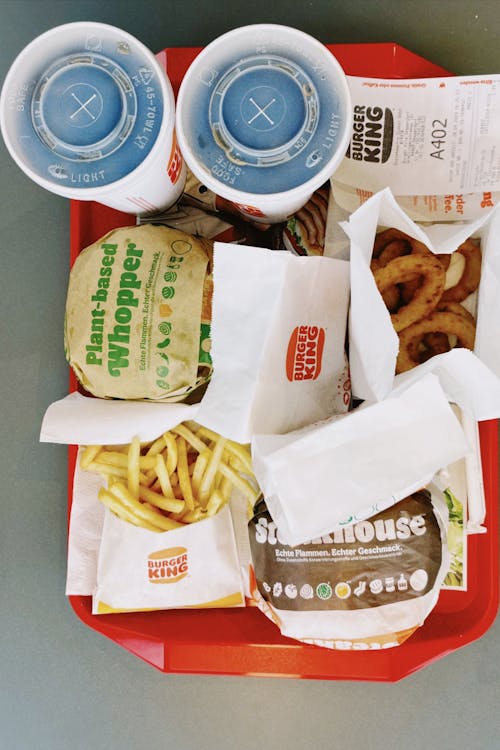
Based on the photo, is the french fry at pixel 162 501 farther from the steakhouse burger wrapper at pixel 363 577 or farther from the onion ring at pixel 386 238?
the onion ring at pixel 386 238

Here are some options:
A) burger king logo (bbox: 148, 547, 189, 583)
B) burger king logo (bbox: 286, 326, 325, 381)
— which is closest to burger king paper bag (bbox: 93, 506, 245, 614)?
burger king logo (bbox: 148, 547, 189, 583)

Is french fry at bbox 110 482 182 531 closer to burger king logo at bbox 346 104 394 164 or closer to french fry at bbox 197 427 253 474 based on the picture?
french fry at bbox 197 427 253 474

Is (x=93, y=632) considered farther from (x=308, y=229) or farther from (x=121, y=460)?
(x=308, y=229)

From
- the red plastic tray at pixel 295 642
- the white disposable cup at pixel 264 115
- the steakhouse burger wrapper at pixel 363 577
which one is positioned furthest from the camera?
→ the red plastic tray at pixel 295 642

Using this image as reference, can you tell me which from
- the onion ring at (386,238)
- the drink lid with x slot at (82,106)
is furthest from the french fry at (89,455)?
the onion ring at (386,238)

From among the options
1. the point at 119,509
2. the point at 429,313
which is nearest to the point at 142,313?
the point at 119,509

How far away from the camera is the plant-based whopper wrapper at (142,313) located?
782 mm

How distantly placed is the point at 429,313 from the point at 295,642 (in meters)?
0.46

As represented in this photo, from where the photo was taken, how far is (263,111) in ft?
2.22

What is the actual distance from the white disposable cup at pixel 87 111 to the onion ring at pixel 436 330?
367mm

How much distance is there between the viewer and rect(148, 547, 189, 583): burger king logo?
2.88 ft

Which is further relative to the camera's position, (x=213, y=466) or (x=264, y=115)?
(x=213, y=466)

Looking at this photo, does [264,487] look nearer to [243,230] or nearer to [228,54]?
[243,230]

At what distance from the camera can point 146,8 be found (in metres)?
0.97
